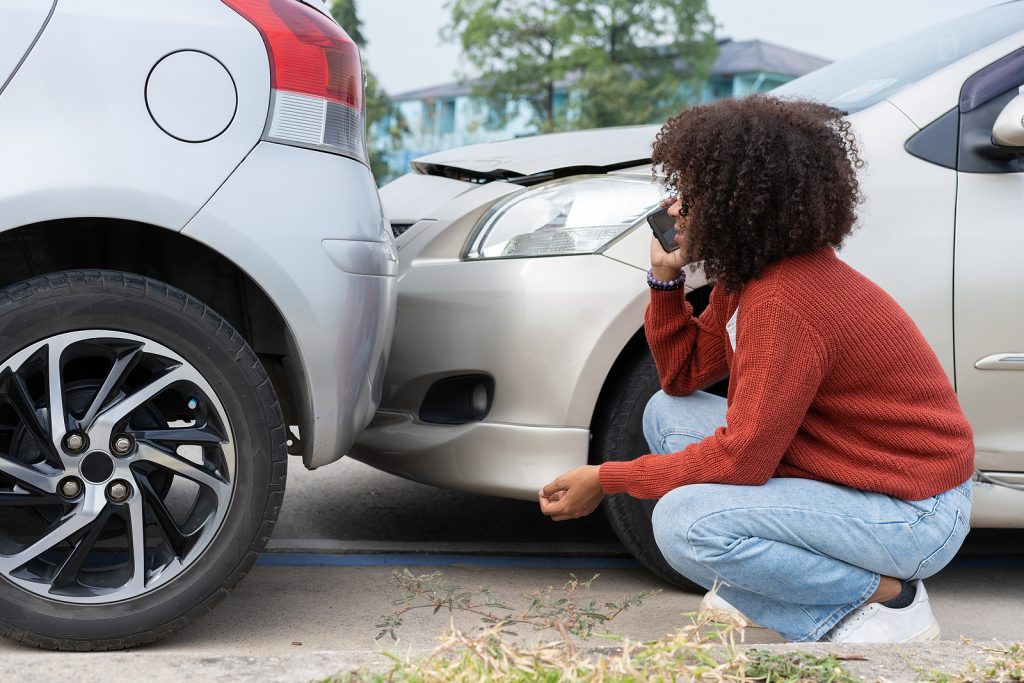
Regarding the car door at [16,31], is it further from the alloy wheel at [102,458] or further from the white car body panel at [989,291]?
the white car body panel at [989,291]

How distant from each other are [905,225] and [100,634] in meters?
1.95

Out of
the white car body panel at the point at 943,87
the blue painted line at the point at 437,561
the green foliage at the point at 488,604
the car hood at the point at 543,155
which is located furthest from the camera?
the blue painted line at the point at 437,561

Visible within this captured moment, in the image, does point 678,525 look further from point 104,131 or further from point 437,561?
point 104,131

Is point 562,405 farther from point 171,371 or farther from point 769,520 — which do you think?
point 171,371

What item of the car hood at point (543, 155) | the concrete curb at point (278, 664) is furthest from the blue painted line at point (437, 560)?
the concrete curb at point (278, 664)

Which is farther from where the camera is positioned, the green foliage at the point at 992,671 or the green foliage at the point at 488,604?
the green foliage at the point at 488,604

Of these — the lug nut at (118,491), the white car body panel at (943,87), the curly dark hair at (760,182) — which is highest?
the white car body panel at (943,87)

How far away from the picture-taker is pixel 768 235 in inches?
82.2

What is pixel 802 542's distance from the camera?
2.15 m

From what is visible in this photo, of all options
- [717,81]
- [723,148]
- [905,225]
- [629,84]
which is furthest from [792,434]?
[717,81]

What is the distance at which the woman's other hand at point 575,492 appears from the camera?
7.35ft

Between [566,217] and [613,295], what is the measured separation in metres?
0.23

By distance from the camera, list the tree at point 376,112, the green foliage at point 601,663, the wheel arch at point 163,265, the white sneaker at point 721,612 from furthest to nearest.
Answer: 1. the tree at point 376,112
2. the wheel arch at point 163,265
3. the white sneaker at point 721,612
4. the green foliage at point 601,663

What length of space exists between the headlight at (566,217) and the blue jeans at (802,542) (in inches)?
28.6
